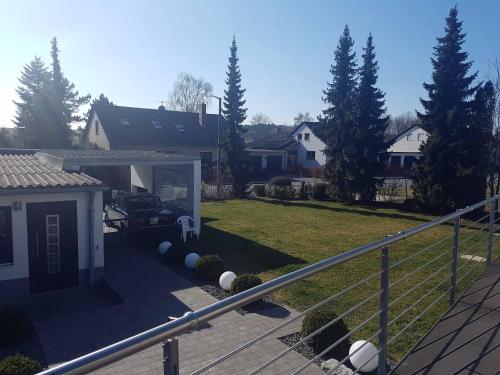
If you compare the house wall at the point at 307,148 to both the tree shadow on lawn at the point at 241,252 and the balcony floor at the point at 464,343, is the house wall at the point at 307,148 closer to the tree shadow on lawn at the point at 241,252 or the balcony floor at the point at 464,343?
the tree shadow on lawn at the point at 241,252

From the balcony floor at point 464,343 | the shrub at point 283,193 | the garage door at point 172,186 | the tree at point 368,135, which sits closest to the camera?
the balcony floor at point 464,343

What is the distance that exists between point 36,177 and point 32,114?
3149 cm

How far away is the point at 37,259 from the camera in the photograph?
9508 mm

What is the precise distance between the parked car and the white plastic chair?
746 mm

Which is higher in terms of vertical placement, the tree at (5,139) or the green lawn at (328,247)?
the tree at (5,139)

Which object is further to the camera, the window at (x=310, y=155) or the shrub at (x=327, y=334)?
the window at (x=310, y=155)

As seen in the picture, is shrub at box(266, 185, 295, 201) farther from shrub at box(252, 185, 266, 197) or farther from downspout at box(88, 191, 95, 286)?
downspout at box(88, 191, 95, 286)

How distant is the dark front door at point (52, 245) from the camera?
9.42 metres

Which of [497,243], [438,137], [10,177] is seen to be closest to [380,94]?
[438,137]

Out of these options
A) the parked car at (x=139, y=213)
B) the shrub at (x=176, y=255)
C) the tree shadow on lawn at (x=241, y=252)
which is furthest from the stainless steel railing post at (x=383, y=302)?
the parked car at (x=139, y=213)

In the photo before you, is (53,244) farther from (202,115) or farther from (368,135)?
(202,115)

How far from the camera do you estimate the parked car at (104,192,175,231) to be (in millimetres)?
14523

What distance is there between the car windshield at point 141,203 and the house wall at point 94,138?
70.8ft

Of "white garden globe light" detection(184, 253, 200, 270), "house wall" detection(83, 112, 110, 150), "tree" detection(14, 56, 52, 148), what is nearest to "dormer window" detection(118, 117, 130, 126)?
"house wall" detection(83, 112, 110, 150)
